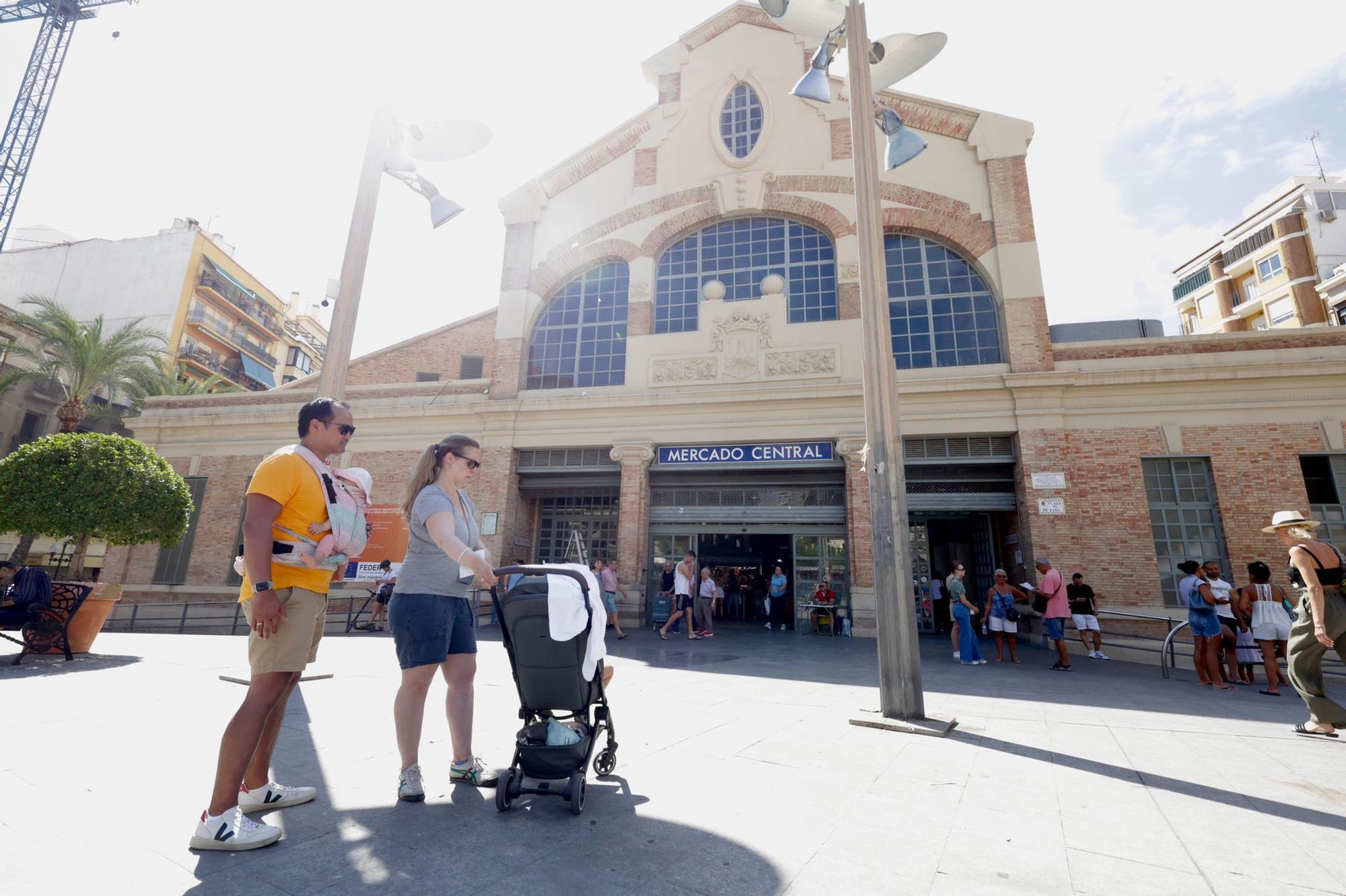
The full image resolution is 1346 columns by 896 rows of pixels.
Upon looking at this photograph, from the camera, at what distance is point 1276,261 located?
3600 cm

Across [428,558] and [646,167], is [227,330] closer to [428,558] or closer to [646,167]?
[646,167]

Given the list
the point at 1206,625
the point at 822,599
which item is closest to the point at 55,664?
the point at 822,599

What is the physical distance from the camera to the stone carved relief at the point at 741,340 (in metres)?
14.2

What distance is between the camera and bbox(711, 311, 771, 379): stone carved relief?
14.2 m

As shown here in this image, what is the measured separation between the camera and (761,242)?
15297mm

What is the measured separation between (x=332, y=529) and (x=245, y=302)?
43718 mm

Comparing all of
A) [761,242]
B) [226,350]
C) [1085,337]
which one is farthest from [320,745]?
[226,350]

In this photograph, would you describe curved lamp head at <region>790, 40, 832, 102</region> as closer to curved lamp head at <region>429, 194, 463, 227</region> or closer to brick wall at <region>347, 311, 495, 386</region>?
curved lamp head at <region>429, 194, 463, 227</region>

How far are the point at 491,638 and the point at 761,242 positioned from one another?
1110cm

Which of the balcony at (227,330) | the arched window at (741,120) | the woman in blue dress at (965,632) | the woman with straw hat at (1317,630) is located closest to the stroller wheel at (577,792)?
the woman with straw hat at (1317,630)

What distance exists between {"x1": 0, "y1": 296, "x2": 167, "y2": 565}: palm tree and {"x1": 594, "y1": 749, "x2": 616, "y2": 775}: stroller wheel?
25.4m

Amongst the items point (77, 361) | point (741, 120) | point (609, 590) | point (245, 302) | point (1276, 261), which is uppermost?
point (1276, 261)

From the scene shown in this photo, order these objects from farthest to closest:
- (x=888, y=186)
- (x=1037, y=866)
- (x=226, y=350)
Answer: (x=226, y=350) → (x=888, y=186) → (x=1037, y=866)

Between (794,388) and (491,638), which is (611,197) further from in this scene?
(491,638)
